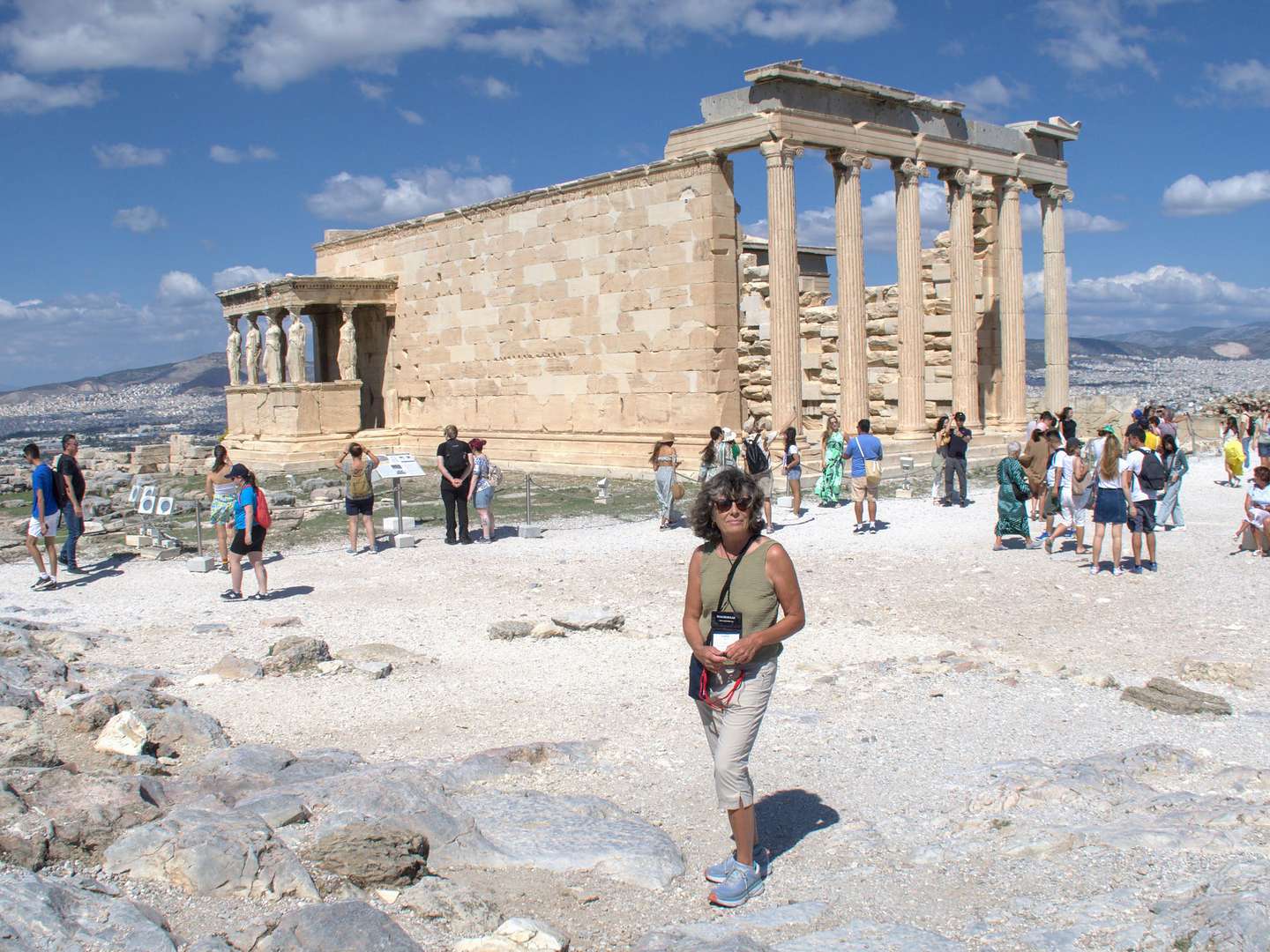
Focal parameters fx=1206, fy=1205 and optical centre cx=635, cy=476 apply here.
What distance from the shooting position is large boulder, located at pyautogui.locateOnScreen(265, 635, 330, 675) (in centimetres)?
883

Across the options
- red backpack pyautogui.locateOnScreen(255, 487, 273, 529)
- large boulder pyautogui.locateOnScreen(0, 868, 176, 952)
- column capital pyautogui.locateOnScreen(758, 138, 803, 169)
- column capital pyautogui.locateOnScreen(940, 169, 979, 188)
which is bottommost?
large boulder pyautogui.locateOnScreen(0, 868, 176, 952)

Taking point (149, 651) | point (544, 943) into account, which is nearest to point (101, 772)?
point (544, 943)

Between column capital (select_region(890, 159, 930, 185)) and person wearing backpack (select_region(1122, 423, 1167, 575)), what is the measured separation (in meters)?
11.3

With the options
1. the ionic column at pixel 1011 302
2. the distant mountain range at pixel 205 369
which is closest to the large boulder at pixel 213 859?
the ionic column at pixel 1011 302

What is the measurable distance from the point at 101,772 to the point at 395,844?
6.46ft

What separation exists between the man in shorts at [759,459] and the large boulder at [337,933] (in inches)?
388

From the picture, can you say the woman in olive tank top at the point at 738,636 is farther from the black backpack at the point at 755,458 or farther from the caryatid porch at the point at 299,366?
the caryatid porch at the point at 299,366

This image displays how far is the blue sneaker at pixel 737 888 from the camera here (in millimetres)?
4879

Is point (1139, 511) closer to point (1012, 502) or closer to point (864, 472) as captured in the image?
point (1012, 502)

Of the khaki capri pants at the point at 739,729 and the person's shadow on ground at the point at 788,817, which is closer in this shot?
the khaki capri pants at the point at 739,729

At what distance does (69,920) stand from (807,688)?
201 inches

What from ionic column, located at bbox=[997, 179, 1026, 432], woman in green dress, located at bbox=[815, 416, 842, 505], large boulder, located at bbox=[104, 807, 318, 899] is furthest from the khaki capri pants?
ionic column, located at bbox=[997, 179, 1026, 432]

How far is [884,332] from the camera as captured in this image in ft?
81.4

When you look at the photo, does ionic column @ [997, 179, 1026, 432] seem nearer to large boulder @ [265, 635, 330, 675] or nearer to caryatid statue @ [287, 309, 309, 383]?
caryatid statue @ [287, 309, 309, 383]
